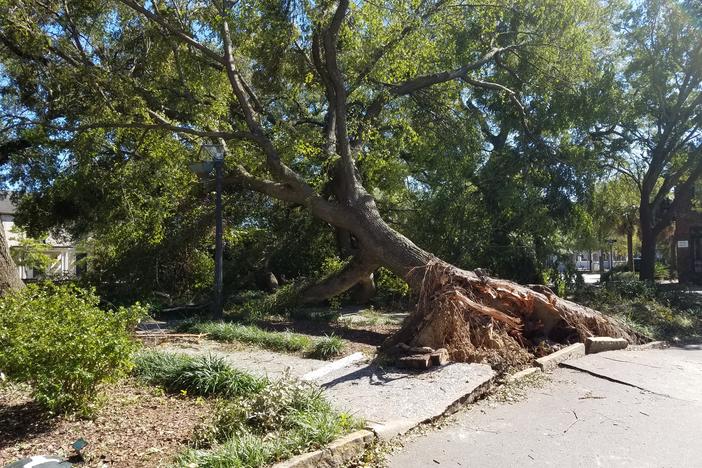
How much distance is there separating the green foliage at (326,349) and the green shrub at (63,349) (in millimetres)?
3764

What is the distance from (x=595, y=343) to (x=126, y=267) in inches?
482

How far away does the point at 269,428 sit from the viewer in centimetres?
502

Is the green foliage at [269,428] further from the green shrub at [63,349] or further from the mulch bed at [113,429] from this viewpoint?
the green shrub at [63,349]

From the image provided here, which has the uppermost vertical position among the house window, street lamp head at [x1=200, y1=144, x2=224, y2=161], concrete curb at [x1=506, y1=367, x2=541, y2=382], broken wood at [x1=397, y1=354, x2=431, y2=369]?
street lamp head at [x1=200, y1=144, x2=224, y2=161]

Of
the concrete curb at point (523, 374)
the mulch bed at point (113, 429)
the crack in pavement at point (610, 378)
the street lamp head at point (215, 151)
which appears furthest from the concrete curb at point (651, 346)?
the street lamp head at point (215, 151)

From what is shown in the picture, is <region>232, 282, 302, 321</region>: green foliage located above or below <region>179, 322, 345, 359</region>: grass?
above

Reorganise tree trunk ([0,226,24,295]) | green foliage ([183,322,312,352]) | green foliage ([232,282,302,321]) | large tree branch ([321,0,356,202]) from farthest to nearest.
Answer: green foliage ([232,282,302,321]) < large tree branch ([321,0,356,202]) < tree trunk ([0,226,24,295]) < green foliage ([183,322,312,352])

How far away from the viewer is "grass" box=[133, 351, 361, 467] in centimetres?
439

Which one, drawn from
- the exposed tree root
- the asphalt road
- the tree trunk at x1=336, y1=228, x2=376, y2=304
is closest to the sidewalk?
the asphalt road

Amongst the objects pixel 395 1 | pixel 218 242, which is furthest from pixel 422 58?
pixel 218 242

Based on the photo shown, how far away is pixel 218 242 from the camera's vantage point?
12594 millimetres

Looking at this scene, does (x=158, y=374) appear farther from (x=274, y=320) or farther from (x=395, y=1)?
(x=395, y=1)

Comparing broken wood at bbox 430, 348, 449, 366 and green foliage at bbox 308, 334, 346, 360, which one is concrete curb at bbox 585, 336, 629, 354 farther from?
green foliage at bbox 308, 334, 346, 360

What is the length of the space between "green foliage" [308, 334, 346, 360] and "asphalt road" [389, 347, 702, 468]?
2.95 meters
